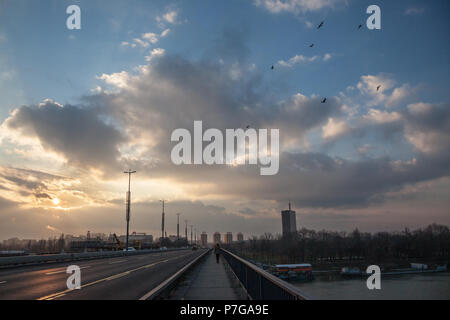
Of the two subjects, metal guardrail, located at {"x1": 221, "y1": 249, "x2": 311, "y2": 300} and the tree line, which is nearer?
metal guardrail, located at {"x1": 221, "y1": 249, "x2": 311, "y2": 300}

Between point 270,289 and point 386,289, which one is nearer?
point 270,289

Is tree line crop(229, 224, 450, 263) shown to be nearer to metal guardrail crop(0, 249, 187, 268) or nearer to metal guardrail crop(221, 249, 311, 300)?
metal guardrail crop(0, 249, 187, 268)

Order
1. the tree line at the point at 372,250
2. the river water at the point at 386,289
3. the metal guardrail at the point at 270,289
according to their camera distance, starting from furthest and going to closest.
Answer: the tree line at the point at 372,250 < the river water at the point at 386,289 < the metal guardrail at the point at 270,289

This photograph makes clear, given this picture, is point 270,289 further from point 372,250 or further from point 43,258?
point 372,250

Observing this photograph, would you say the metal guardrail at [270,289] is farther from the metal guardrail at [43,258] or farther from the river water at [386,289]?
the river water at [386,289]

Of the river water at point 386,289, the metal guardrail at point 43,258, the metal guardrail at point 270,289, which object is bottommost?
the river water at point 386,289

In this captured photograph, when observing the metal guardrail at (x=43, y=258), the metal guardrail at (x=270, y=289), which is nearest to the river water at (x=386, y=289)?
the metal guardrail at (x=43, y=258)

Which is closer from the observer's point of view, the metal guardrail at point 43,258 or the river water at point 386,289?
the metal guardrail at point 43,258

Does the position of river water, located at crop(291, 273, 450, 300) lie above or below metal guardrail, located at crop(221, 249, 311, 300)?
below

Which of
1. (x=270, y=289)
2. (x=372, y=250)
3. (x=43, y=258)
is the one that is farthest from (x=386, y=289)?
(x=270, y=289)

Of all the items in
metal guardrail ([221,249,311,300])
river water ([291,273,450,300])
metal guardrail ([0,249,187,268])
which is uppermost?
metal guardrail ([221,249,311,300])

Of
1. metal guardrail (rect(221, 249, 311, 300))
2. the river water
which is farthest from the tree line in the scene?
metal guardrail (rect(221, 249, 311, 300))
